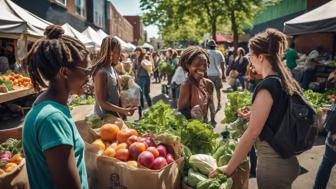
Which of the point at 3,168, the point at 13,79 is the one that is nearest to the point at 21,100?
the point at 13,79

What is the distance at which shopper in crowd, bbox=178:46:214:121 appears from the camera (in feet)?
12.5

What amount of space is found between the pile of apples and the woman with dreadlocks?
0.89m

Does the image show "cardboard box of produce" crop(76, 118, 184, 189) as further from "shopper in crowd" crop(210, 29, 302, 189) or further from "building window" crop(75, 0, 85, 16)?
"building window" crop(75, 0, 85, 16)

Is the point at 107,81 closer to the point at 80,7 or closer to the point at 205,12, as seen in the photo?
the point at 205,12

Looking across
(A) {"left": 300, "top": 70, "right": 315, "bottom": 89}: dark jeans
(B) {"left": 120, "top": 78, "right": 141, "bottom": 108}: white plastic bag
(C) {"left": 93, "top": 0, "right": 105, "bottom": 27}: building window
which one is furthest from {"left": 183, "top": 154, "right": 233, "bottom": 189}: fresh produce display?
(C) {"left": 93, "top": 0, "right": 105, "bottom": 27}: building window

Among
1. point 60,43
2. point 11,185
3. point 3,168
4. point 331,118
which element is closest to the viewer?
point 60,43

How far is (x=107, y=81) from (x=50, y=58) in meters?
2.32

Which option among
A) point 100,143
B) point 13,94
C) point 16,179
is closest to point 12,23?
point 13,94

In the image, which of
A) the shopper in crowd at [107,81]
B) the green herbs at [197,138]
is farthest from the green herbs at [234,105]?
the green herbs at [197,138]

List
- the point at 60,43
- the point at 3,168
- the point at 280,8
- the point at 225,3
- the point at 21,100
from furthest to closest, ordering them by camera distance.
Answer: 1. the point at 280,8
2. the point at 225,3
3. the point at 21,100
4. the point at 3,168
5. the point at 60,43

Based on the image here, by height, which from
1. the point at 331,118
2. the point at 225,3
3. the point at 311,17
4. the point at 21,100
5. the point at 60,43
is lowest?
the point at 21,100

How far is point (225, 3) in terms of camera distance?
896 inches

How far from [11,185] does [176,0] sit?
2268cm

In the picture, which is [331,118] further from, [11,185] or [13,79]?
[13,79]
